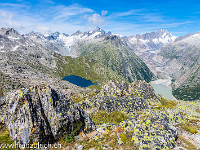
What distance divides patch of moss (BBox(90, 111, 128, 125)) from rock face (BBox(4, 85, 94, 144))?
32.5 feet

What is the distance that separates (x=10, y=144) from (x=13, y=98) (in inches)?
250

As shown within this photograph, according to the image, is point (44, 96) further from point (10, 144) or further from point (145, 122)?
point (145, 122)

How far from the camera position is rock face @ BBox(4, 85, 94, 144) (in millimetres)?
17781

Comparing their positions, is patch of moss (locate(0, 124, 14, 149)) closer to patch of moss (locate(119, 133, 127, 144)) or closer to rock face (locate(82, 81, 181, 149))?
rock face (locate(82, 81, 181, 149))

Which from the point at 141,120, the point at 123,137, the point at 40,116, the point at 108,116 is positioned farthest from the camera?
the point at 108,116

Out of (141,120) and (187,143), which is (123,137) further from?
(187,143)

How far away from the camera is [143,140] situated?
65.9 ft

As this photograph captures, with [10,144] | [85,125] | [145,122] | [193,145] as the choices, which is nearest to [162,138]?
[145,122]

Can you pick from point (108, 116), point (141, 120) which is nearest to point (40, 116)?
point (141, 120)

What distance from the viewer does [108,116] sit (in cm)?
3444

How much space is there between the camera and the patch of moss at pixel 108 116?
31.9 meters

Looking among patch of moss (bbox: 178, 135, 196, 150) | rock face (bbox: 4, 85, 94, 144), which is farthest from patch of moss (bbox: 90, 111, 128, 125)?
patch of moss (bbox: 178, 135, 196, 150)

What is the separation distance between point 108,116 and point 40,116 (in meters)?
19.8

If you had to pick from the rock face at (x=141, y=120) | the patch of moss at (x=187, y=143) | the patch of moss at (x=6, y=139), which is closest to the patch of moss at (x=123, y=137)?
the rock face at (x=141, y=120)
